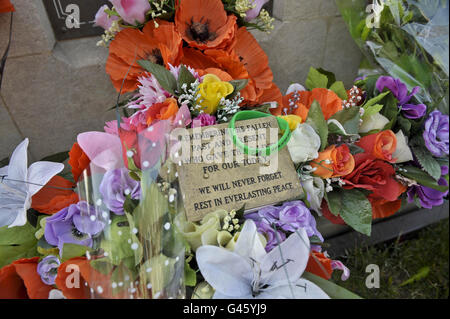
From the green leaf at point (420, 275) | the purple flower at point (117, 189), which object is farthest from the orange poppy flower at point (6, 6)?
the green leaf at point (420, 275)

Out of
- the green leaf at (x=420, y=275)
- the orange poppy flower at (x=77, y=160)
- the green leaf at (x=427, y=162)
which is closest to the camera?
the orange poppy flower at (x=77, y=160)

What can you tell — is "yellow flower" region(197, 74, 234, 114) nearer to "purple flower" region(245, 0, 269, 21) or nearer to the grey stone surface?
"purple flower" region(245, 0, 269, 21)

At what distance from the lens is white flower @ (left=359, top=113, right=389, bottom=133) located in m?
0.95

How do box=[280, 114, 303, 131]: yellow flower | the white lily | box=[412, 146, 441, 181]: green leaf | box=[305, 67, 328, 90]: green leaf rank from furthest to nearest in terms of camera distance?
box=[305, 67, 328, 90]: green leaf → box=[412, 146, 441, 181]: green leaf → box=[280, 114, 303, 131]: yellow flower → the white lily

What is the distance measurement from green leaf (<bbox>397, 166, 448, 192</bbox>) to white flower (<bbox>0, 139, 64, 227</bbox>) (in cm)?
97

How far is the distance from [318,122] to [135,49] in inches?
21.5

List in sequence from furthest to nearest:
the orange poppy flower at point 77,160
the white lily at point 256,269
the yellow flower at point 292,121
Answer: the yellow flower at point 292,121
the orange poppy flower at point 77,160
the white lily at point 256,269

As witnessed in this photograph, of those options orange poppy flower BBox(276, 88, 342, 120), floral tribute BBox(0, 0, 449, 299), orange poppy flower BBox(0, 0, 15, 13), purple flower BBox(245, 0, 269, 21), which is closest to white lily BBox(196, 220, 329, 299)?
floral tribute BBox(0, 0, 449, 299)

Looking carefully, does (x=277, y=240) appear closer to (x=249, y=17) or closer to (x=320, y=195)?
(x=320, y=195)

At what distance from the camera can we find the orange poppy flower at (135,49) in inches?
34.8

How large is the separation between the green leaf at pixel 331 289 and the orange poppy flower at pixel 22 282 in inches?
21.1

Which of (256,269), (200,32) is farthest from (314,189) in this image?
(200,32)

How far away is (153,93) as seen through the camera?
0.81 metres

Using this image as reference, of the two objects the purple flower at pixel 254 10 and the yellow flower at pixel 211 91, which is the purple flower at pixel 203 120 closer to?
the yellow flower at pixel 211 91
